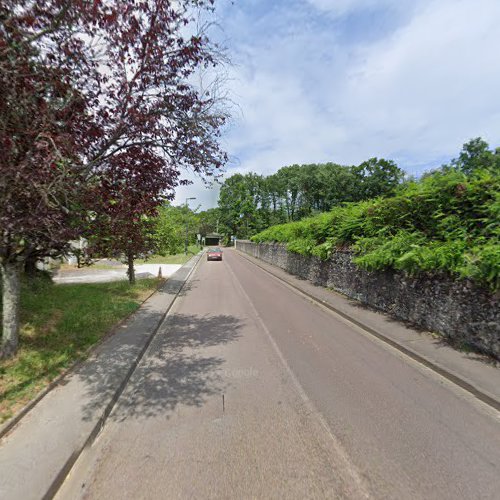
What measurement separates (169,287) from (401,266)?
438 inches

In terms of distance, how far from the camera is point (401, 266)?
7562 mm

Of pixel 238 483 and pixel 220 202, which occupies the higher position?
pixel 220 202

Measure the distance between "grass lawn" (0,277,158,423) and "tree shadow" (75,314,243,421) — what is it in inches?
29.2

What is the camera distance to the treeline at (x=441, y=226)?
19.2 feet

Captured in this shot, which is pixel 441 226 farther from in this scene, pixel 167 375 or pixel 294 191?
pixel 294 191

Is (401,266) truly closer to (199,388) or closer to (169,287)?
(199,388)

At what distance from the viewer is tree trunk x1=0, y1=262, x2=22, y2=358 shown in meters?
5.20

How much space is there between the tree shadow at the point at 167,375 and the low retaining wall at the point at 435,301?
4581 millimetres

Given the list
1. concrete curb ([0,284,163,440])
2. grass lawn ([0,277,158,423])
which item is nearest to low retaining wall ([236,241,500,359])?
concrete curb ([0,284,163,440])

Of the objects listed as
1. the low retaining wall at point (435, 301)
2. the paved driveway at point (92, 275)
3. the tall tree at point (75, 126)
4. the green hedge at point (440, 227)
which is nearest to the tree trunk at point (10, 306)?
the tall tree at point (75, 126)

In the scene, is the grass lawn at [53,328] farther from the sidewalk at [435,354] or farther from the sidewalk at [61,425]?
the sidewalk at [435,354]

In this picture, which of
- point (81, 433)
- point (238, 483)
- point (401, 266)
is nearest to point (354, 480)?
point (238, 483)

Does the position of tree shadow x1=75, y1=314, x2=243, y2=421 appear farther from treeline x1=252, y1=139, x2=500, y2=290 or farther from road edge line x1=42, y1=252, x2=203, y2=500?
treeline x1=252, y1=139, x2=500, y2=290

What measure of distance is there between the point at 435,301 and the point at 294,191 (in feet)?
244
